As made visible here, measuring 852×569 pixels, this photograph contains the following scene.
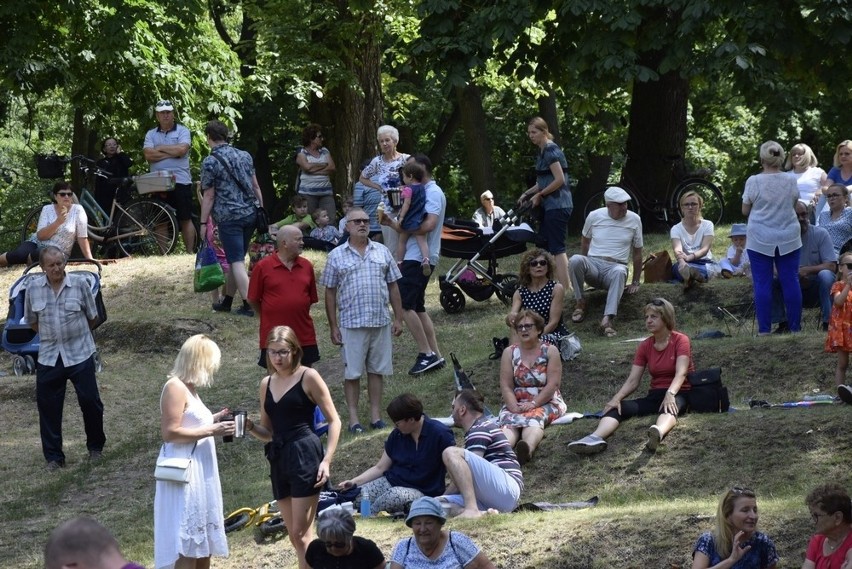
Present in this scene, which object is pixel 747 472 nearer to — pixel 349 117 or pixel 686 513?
pixel 686 513

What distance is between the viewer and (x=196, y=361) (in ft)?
26.2

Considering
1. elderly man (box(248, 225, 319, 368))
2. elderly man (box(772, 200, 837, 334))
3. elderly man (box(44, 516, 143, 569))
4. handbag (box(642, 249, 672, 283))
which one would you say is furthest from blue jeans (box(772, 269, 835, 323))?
elderly man (box(44, 516, 143, 569))

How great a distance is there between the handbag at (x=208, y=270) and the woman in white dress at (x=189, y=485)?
278 inches

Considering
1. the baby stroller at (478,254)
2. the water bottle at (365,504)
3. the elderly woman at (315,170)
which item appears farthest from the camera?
the elderly woman at (315,170)

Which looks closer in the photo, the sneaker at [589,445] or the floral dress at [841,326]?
the sneaker at [589,445]

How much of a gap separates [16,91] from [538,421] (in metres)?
10.6

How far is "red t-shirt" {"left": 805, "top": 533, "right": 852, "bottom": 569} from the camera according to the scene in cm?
704

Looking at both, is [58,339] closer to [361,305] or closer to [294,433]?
[361,305]

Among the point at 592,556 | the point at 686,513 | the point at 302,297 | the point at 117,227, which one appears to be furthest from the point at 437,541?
the point at 117,227

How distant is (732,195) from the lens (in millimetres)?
38250

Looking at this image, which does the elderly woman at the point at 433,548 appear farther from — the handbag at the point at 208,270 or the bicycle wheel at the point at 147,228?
the bicycle wheel at the point at 147,228

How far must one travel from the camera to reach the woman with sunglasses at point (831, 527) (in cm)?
705

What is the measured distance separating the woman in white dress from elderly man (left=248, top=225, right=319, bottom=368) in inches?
125

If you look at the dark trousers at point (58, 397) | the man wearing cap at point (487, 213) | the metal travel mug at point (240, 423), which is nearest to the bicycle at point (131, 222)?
the man wearing cap at point (487, 213)
